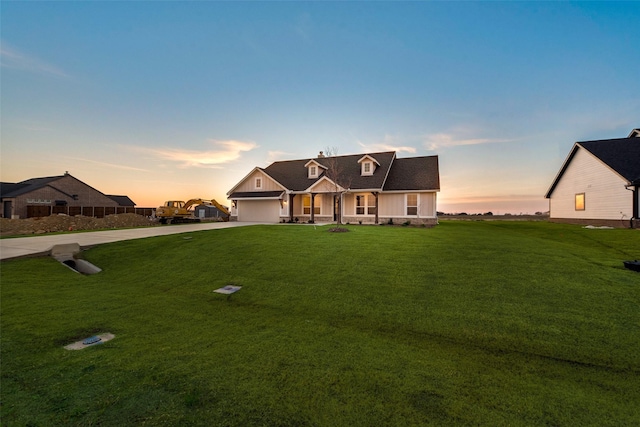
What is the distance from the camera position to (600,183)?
787 inches

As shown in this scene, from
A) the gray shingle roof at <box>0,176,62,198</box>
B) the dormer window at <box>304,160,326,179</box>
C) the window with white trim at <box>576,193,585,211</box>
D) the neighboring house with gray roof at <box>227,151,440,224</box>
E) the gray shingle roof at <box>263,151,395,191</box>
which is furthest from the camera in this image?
the gray shingle roof at <box>0,176,62,198</box>

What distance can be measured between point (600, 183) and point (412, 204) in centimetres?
1378

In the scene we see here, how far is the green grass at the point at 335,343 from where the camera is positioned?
2918mm

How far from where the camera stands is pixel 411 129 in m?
21.6

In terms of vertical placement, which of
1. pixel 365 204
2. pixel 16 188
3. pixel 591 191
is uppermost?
pixel 16 188

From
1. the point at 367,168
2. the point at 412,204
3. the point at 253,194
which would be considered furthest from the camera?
the point at 253,194

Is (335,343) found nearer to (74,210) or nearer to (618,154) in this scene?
(618,154)

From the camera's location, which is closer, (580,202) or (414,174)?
(580,202)

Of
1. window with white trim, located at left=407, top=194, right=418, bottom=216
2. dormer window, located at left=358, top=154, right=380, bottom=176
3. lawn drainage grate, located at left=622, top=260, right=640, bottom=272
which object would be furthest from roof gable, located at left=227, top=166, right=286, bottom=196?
lawn drainage grate, located at left=622, top=260, right=640, bottom=272

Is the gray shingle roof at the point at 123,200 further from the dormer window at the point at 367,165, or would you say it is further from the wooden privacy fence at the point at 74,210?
the dormer window at the point at 367,165

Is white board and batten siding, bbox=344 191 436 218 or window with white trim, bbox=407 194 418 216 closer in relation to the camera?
white board and batten siding, bbox=344 191 436 218

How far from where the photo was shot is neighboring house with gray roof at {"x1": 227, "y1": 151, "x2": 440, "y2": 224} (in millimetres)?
22500

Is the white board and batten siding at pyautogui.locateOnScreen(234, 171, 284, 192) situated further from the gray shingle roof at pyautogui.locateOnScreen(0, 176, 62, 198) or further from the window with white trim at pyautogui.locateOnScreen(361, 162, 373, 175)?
the gray shingle roof at pyautogui.locateOnScreen(0, 176, 62, 198)

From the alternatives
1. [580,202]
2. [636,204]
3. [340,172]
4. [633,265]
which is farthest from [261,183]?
[636,204]
